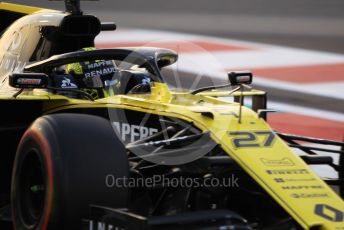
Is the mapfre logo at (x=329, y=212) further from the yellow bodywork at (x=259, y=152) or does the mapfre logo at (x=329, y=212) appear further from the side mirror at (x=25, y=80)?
the side mirror at (x=25, y=80)

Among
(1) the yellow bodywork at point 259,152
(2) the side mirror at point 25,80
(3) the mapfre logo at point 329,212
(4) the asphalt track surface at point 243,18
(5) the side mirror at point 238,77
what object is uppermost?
(2) the side mirror at point 25,80

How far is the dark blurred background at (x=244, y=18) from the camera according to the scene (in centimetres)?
1557

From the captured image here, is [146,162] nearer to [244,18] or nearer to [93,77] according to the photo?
[93,77]

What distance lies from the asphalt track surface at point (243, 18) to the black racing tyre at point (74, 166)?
9167mm

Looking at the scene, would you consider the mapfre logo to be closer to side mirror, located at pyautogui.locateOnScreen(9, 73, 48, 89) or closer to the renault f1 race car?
the renault f1 race car

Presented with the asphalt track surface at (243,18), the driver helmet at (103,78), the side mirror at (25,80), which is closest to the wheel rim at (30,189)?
the side mirror at (25,80)

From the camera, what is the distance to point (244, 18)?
1744 centimetres

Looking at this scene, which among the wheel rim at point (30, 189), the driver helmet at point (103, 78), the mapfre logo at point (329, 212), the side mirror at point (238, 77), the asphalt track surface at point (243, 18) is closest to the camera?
the mapfre logo at point (329, 212)

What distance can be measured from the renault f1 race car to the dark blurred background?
829 centimetres

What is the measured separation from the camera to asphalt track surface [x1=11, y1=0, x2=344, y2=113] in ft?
51.0

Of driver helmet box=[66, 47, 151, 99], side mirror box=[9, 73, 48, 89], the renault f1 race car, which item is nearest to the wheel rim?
the renault f1 race car

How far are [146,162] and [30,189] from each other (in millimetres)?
746

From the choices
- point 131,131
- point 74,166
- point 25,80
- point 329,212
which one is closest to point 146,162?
point 131,131

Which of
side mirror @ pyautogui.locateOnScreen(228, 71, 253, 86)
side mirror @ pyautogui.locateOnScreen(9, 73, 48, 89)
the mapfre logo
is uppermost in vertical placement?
side mirror @ pyautogui.locateOnScreen(9, 73, 48, 89)
